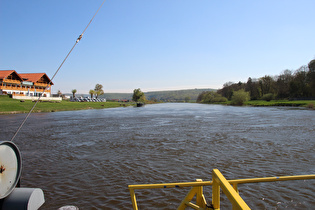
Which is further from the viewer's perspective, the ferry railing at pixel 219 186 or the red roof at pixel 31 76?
the red roof at pixel 31 76

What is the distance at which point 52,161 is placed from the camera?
9188 millimetres

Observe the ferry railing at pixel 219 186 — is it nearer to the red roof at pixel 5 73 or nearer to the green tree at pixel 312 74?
the red roof at pixel 5 73

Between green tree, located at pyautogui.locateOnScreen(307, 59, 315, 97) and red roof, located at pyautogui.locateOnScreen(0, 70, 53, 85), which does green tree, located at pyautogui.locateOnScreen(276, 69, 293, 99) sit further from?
red roof, located at pyautogui.locateOnScreen(0, 70, 53, 85)

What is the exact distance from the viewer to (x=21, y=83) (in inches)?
2704

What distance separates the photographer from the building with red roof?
6238 centimetres

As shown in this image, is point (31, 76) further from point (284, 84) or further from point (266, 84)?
point (266, 84)

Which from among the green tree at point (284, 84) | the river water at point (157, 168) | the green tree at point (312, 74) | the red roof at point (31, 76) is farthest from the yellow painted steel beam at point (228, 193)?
the green tree at point (284, 84)

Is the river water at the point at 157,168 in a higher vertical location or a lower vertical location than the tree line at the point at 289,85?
lower

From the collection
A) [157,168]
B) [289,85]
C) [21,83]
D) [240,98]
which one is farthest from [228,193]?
Answer: [240,98]

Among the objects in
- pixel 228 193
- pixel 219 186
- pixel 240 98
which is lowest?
pixel 219 186

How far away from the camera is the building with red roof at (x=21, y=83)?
62375 mm

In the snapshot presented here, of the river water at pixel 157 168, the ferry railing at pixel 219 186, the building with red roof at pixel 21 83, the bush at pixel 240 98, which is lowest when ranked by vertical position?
the river water at pixel 157 168

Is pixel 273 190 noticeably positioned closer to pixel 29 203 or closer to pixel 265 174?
pixel 265 174

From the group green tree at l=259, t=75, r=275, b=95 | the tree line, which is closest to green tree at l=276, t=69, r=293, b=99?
the tree line
